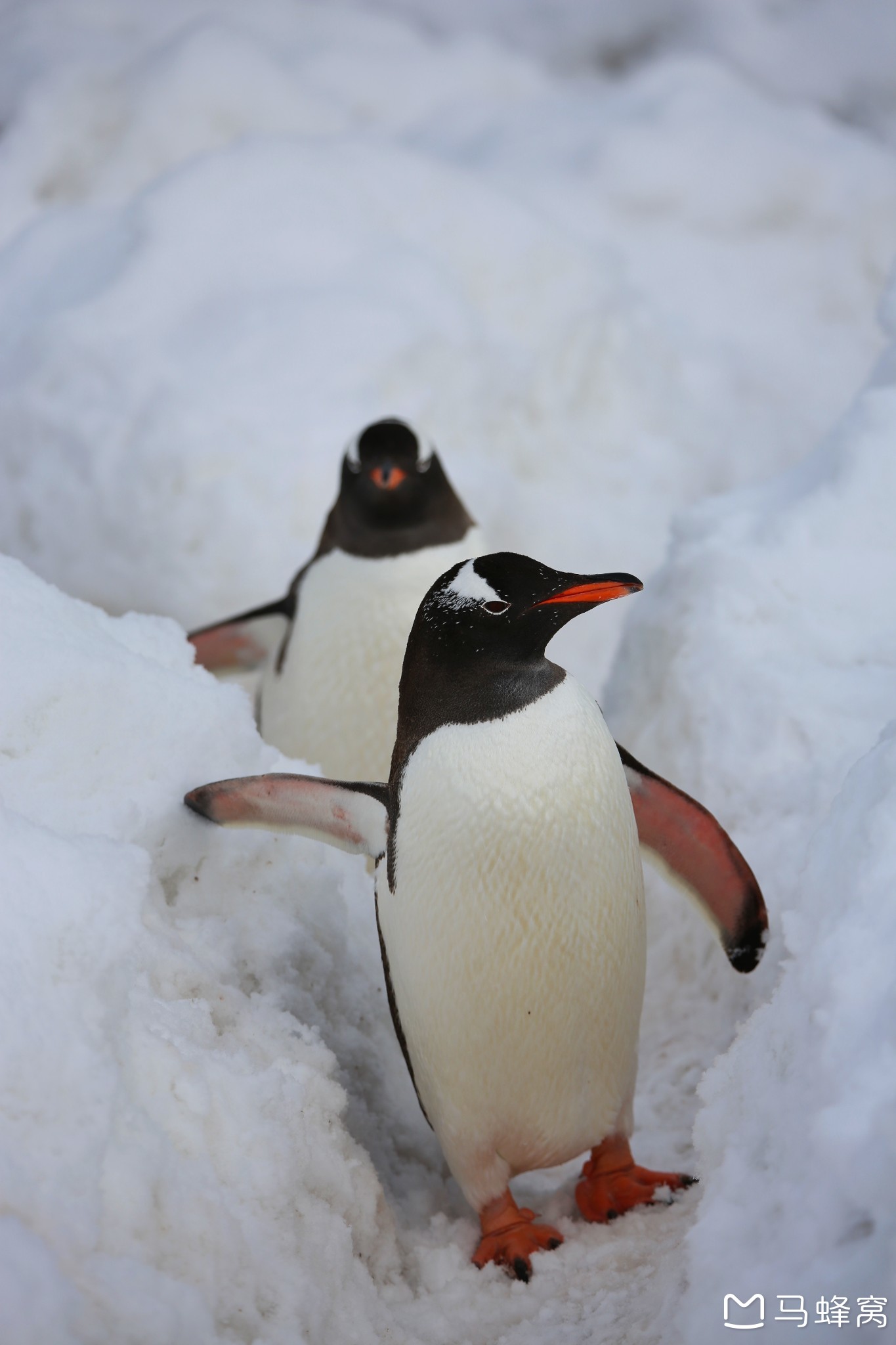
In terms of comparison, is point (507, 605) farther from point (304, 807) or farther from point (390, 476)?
point (390, 476)

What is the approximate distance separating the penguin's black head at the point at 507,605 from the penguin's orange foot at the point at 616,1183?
22.7 inches

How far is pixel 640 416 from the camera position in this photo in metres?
3.47

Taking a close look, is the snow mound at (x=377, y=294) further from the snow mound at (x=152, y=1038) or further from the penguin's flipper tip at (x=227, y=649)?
the snow mound at (x=152, y=1038)

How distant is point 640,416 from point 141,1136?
9.41 feet

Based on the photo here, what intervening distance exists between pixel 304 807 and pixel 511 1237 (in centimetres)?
50

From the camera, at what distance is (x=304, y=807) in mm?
1331

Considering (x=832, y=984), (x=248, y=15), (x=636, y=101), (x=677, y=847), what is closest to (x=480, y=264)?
(x=636, y=101)

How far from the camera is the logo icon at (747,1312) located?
792mm

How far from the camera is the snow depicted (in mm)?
907

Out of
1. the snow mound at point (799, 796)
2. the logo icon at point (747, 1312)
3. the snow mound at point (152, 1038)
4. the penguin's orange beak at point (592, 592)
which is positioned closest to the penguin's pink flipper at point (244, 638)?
the snow mound at point (799, 796)

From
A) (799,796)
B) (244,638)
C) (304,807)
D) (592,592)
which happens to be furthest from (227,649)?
(592,592)

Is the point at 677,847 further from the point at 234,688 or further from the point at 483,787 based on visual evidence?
the point at 234,688

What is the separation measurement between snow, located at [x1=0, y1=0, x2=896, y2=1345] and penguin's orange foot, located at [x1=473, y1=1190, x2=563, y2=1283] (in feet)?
0.07

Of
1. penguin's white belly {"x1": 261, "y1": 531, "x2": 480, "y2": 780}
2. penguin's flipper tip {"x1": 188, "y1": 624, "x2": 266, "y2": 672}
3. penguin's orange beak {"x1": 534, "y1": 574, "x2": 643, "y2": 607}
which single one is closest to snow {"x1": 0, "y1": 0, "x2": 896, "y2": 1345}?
penguin's orange beak {"x1": 534, "y1": 574, "x2": 643, "y2": 607}
